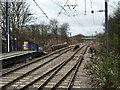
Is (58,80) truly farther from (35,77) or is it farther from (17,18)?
(17,18)

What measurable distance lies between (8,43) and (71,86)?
32.2ft

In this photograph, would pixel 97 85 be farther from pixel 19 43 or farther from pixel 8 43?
pixel 19 43

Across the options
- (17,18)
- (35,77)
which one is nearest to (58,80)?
(35,77)

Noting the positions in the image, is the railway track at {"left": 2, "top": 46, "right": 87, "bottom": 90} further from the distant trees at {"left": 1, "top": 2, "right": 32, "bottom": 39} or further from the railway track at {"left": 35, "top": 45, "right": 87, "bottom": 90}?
the distant trees at {"left": 1, "top": 2, "right": 32, "bottom": 39}

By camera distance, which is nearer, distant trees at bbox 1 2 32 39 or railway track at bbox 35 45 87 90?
railway track at bbox 35 45 87 90

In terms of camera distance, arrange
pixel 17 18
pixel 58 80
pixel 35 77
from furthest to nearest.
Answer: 1. pixel 17 18
2. pixel 35 77
3. pixel 58 80

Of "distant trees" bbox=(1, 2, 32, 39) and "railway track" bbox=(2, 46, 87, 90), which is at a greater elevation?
"distant trees" bbox=(1, 2, 32, 39)

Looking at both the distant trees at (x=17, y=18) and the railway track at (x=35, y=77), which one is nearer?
the railway track at (x=35, y=77)

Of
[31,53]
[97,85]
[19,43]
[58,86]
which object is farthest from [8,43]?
[97,85]

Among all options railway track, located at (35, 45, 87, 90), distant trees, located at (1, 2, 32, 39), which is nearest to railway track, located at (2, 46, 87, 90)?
railway track, located at (35, 45, 87, 90)

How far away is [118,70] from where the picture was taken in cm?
593

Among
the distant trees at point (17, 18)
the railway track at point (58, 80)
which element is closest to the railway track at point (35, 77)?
the railway track at point (58, 80)

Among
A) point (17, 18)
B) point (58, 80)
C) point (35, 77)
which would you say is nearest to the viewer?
point (58, 80)

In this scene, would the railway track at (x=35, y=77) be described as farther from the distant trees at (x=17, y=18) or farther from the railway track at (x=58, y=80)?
the distant trees at (x=17, y=18)
